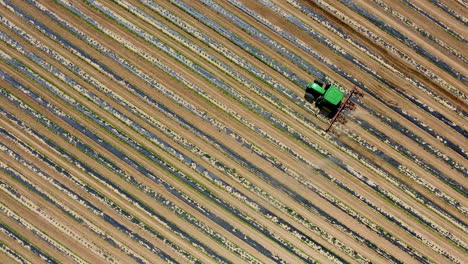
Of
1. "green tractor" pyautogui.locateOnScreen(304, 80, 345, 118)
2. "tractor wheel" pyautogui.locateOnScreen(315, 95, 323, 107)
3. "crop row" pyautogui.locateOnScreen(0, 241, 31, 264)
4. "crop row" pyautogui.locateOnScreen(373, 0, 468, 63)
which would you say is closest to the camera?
"green tractor" pyautogui.locateOnScreen(304, 80, 345, 118)

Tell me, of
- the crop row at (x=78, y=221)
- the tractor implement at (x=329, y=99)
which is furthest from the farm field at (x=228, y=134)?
the tractor implement at (x=329, y=99)

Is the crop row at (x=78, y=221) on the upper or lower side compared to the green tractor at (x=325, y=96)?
lower

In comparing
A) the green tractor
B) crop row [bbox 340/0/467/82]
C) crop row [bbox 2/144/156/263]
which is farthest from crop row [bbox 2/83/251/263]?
crop row [bbox 340/0/467/82]

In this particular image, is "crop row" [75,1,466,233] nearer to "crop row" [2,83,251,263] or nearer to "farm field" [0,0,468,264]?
"farm field" [0,0,468,264]

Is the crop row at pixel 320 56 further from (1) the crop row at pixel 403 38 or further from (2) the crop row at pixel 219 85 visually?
(2) the crop row at pixel 219 85

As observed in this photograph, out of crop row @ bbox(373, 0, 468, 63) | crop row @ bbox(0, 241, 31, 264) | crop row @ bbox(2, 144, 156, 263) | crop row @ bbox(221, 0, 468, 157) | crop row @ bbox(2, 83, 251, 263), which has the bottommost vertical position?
crop row @ bbox(0, 241, 31, 264)

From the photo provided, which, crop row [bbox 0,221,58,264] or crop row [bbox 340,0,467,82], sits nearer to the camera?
crop row [bbox 0,221,58,264]
